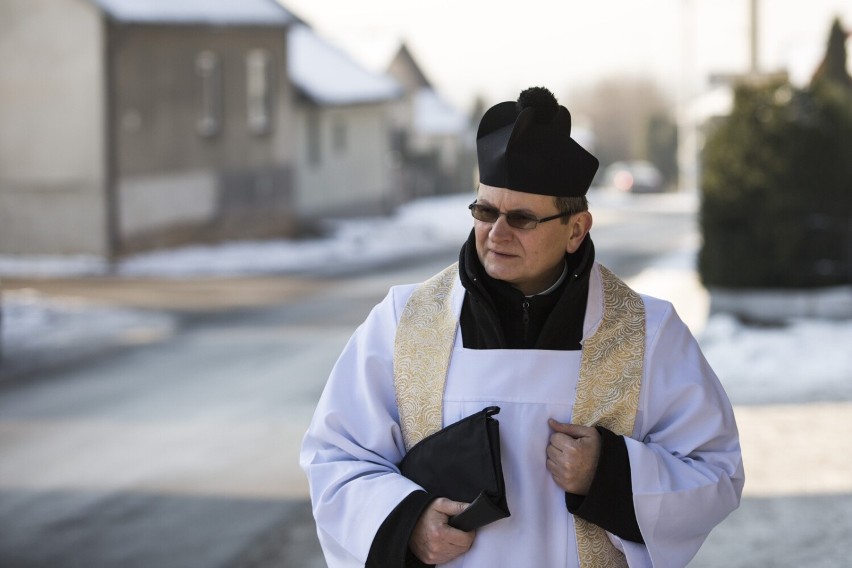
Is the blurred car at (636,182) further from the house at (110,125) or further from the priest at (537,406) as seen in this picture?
the priest at (537,406)

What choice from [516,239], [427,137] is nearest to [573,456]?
[516,239]

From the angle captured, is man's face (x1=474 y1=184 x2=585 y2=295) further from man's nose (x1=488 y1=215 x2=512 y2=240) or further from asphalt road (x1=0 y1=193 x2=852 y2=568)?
asphalt road (x1=0 y1=193 x2=852 y2=568)

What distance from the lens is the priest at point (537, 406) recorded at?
330cm

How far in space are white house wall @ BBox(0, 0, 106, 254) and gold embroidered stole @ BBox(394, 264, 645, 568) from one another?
952 inches

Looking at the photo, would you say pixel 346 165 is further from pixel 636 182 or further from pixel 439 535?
pixel 439 535

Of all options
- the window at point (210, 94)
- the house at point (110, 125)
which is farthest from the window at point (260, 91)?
the house at point (110, 125)

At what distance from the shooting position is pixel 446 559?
3285 mm

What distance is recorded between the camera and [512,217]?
10.9 feet

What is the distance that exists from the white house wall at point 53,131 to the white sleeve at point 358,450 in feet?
79.1

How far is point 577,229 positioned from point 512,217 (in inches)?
7.9

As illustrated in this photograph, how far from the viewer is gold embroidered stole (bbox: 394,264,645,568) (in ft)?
11.1

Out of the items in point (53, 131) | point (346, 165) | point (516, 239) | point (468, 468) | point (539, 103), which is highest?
point (53, 131)

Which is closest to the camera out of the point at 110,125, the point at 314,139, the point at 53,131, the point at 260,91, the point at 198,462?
the point at 198,462

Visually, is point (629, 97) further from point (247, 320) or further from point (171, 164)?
point (247, 320)
